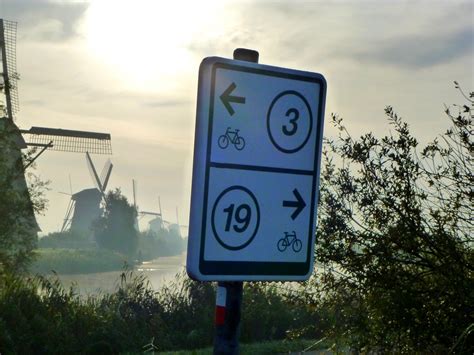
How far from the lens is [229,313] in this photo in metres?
2.59

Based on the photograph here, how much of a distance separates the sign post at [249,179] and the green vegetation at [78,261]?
82.2 meters

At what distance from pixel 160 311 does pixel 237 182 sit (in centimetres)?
1401

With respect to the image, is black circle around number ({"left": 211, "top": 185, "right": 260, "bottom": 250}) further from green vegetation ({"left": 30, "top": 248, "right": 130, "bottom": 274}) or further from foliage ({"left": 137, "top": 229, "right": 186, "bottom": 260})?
foliage ({"left": 137, "top": 229, "right": 186, "bottom": 260})

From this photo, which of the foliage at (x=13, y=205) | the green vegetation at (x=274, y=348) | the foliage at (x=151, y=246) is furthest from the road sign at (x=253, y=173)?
the foliage at (x=151, y=246)

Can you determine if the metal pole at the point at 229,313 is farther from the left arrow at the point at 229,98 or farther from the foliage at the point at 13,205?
the foliage at the point at 13,205

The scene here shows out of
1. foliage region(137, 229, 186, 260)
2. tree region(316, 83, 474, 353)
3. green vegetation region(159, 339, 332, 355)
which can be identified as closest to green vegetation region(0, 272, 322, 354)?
green vegetation region(159, 339, 332, 355)

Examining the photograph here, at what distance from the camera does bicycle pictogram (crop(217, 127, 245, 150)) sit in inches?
98.9

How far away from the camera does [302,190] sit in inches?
107

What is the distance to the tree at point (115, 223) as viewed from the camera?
87.5 meters

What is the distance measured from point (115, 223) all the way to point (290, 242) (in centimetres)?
8956

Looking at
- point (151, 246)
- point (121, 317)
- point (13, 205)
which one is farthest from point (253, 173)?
point (151, 246)

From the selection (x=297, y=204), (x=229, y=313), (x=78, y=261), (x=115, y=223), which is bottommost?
(x=229, y=313)

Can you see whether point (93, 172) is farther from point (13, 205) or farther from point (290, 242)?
point (290, 242)

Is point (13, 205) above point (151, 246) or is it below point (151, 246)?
below
